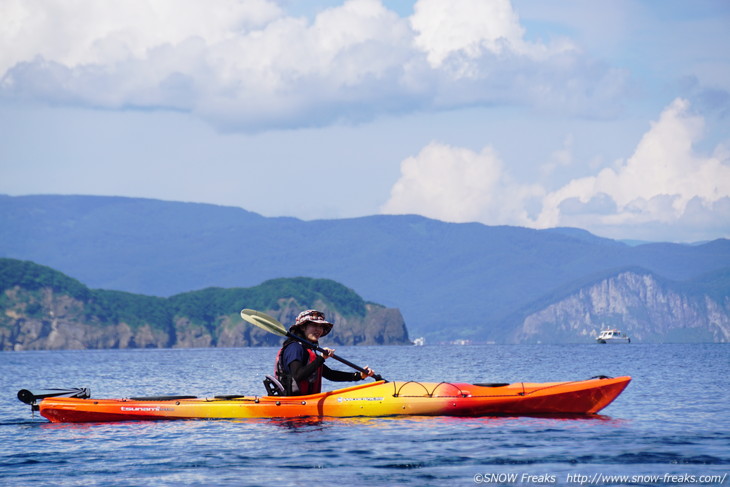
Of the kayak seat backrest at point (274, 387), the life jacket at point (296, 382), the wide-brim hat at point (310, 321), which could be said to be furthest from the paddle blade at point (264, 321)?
the wide-brim hat at point (310, 321)

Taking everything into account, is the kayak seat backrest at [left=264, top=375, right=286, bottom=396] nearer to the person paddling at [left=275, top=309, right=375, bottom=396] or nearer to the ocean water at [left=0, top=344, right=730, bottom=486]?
the person paddling at [left=275, top=309, right=375, bottom=396]

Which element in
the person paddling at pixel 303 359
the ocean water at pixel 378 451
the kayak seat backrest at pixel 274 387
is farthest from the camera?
the kayak seat backrest at pixel 274 387

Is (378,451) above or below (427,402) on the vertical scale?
below

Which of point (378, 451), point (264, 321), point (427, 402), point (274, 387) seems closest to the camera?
point (378, 451)

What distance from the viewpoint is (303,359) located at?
85.5 feet

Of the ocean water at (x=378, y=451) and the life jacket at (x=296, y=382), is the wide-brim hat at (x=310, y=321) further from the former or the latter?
the ocean water at (x=378, y=451)

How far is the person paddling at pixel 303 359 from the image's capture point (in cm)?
2586

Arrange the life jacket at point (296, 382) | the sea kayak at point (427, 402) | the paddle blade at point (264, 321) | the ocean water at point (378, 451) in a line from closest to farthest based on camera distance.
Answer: the ocean water at point (378, 451) → the life jacket at point (296, 382) → the sea kayak at point (427, 402) → the paddle blade at point (264, 321)

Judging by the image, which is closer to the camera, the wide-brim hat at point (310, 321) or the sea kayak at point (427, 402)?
the wide-brim hat at point (310, 321)

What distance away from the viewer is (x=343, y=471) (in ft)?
67.3

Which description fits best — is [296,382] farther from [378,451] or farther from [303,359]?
[378,451]

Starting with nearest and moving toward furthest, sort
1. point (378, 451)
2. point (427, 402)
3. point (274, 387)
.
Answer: point (378, 451) < point (427, 402) < point (274, 387)

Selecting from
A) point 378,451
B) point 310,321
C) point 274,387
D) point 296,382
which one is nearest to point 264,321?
point 274,387

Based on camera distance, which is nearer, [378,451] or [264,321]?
[378,451]
